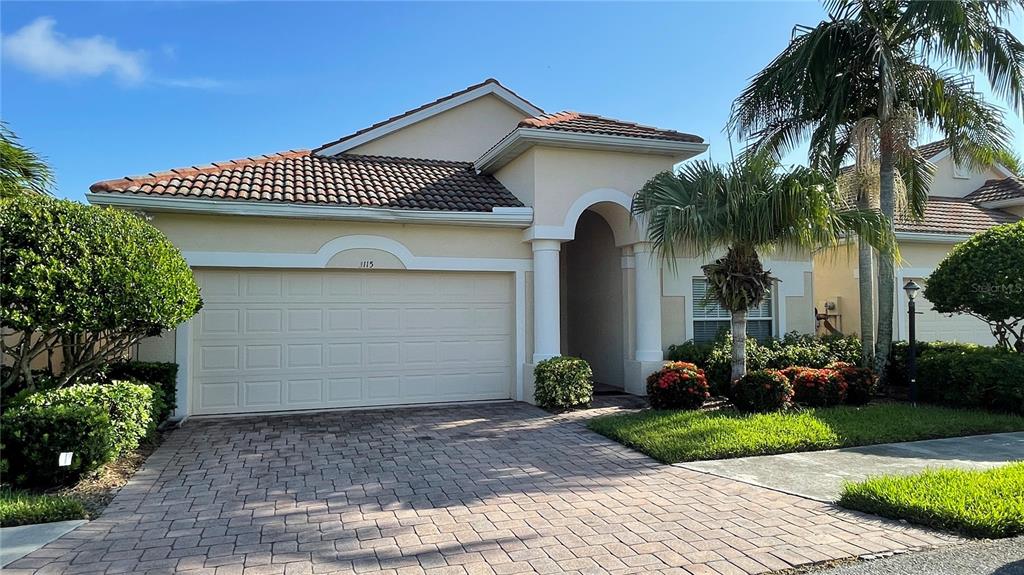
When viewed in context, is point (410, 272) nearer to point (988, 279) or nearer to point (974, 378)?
point (974, 378)

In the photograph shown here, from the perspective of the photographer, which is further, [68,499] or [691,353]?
[691,353]

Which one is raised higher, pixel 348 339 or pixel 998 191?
pixel 998 191

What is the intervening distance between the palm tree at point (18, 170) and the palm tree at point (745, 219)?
913 cm

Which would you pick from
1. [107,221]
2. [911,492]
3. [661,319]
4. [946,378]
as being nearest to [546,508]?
[911,492]

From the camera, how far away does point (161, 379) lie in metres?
9.05

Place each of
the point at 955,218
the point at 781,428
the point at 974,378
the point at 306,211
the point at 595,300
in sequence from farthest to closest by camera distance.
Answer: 1. the point at 955,218
2. the point at 595,300
3. the point at 306,211
4. the point at 974,378
5. the point at 781,428

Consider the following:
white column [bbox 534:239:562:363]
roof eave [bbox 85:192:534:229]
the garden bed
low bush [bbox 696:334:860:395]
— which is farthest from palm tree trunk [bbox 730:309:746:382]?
the garden bed

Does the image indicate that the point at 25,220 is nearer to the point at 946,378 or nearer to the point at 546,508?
the point at 546,508

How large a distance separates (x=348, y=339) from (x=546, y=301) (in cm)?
359

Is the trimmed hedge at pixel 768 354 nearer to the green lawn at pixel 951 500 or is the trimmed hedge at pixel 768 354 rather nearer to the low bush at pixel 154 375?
the green lawn at pixel 951 500

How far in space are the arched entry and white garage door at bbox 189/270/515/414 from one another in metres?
2.54

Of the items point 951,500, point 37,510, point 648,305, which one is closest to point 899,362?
A: point 648,305

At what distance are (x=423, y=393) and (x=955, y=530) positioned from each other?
317 inches

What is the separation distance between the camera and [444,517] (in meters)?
5.30
